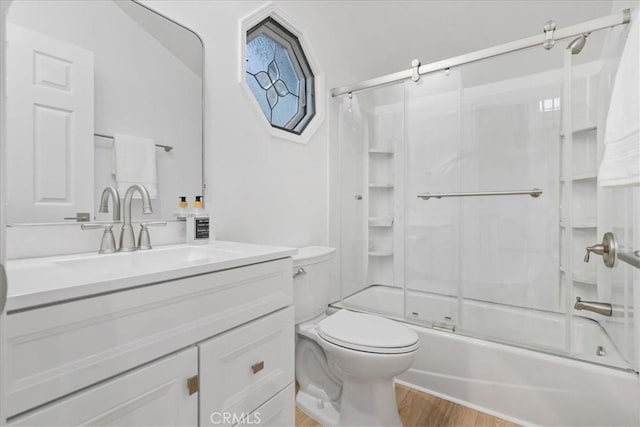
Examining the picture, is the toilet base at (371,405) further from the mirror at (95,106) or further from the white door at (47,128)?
the white door at (47,128)

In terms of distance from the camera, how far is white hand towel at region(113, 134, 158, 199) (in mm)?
1138

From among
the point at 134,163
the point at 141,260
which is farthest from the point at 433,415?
the point at 134,163

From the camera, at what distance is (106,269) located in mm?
933

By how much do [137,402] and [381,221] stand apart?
190 centimetres

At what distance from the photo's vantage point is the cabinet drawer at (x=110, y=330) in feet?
1.69

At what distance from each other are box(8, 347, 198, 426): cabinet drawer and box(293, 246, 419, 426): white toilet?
674 mm

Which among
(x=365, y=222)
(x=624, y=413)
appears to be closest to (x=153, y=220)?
(x=365, y=222)

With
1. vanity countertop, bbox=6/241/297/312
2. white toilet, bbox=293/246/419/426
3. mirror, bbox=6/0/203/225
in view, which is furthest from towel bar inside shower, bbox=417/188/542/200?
mirror, bbox=6/0/203/225

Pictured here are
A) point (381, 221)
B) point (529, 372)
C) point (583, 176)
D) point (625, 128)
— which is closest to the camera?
point (625, 128)

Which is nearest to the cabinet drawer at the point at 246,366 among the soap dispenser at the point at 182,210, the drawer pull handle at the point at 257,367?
the drawer pull handle at the point at 257,367

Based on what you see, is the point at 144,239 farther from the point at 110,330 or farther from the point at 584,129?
the point at 584,129

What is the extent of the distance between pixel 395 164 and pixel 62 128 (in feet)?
6.09

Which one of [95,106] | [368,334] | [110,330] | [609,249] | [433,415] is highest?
[95,106]

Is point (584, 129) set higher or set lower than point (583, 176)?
higher
